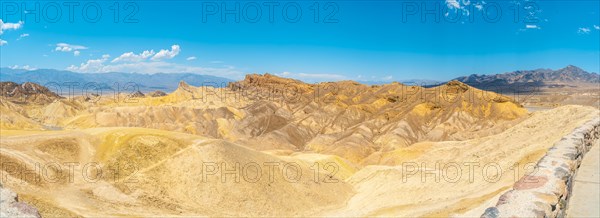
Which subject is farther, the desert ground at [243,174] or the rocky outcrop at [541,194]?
the desert ground at [243,174]

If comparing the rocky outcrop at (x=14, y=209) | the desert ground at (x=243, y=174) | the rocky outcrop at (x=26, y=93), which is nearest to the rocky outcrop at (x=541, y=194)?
the desert ground at (x=243, y=174)

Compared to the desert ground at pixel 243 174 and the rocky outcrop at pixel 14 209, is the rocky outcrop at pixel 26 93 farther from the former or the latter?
the rocky outcrop at pixel 14 209

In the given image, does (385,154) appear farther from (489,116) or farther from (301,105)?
(301,105)

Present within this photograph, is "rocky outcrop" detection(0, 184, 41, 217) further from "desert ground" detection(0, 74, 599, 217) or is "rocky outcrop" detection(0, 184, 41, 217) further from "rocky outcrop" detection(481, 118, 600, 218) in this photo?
"desert ground" detection(0, 74, 599, 217)

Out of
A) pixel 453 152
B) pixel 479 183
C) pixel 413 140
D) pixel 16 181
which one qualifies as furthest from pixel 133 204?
pixel 413 140

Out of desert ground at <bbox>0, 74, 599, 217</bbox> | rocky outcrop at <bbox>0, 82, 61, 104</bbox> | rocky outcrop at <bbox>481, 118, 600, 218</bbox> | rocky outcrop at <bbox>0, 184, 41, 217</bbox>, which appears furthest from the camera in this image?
rocky outcrop at <bbox>0, 82, 61, 104</bbox>

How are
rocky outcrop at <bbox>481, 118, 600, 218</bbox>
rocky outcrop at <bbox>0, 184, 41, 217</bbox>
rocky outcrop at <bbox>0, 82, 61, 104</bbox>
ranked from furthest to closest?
rocky outcrop at <bbox>0, 82, 61, 104</bbox>
rocky outcrop at <bbox>0, 184, 41, 217</bbox>
rocky outcrop at <bbox>481, 118, 600, 218</bbox>

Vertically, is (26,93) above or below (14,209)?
above

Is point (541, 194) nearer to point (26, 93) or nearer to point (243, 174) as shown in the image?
point (243, 174)

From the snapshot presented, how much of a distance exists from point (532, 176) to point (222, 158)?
21786 mm

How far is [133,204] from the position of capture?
22.5 meters

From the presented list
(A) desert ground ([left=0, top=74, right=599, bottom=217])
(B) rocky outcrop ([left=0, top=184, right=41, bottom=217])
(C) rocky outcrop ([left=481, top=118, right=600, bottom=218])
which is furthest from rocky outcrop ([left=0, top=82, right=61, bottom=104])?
(C) rocky outcrop ([left=481, top=118, right=600, bottom=218])

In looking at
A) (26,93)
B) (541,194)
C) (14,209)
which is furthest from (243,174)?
(26,93)

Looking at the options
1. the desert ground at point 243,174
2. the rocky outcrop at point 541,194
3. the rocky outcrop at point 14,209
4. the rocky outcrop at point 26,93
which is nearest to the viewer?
the rocky outcrop at point 541,194
